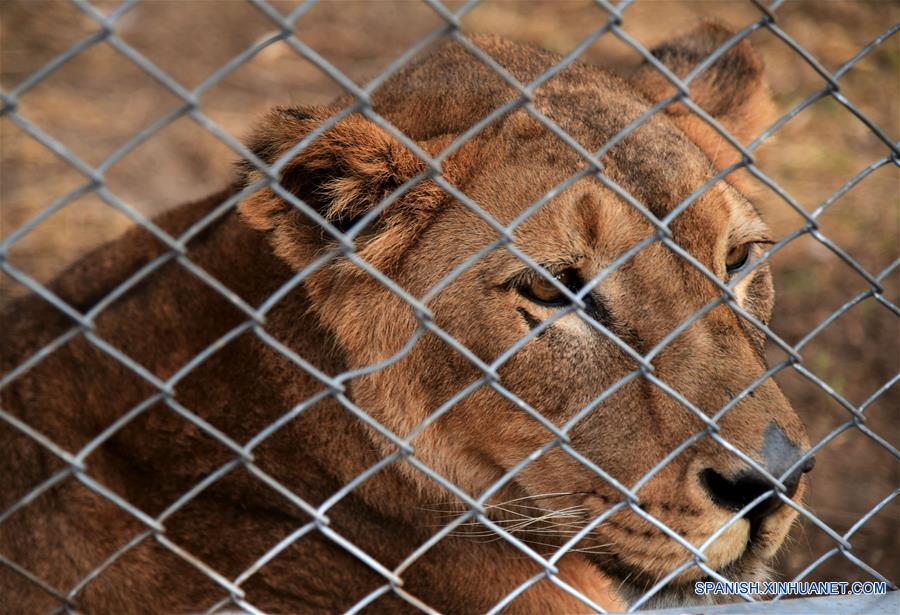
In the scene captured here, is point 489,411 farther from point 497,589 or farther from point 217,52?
point 217,52

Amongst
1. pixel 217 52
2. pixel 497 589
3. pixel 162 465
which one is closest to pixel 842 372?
pixel 497 589

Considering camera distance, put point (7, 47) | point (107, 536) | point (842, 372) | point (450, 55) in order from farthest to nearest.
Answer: point (7, 47), point (842, 372), point (450, 55), point (107, 536)

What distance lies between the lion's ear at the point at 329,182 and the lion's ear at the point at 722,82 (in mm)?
1342

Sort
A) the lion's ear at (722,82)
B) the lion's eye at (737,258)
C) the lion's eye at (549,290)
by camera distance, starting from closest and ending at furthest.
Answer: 1. the lion's eye at (549,290)
2. the lion's eye at (737,258)
3. the lion's ear at (722,82)

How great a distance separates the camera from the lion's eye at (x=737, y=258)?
275 centimetres

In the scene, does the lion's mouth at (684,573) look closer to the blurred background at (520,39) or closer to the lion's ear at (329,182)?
the lion's ear at (329,182)

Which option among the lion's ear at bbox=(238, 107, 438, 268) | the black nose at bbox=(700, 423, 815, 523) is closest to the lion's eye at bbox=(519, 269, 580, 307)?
the lion's ear at bbox=(238, 107, 438, 268)

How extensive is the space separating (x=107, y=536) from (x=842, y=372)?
3560mm

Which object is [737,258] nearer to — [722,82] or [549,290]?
[549,290]

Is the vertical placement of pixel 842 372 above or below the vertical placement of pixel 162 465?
above

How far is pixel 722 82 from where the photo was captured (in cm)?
343

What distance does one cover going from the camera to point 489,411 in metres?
2.53

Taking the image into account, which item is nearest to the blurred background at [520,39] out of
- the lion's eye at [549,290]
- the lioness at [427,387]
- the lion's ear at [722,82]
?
the lion's ear at [722,82]

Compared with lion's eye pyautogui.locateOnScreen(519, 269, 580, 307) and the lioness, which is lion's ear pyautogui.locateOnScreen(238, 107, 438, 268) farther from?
lion's eye pyautogui.locateOnScreen(519, 269, 580, 307)
